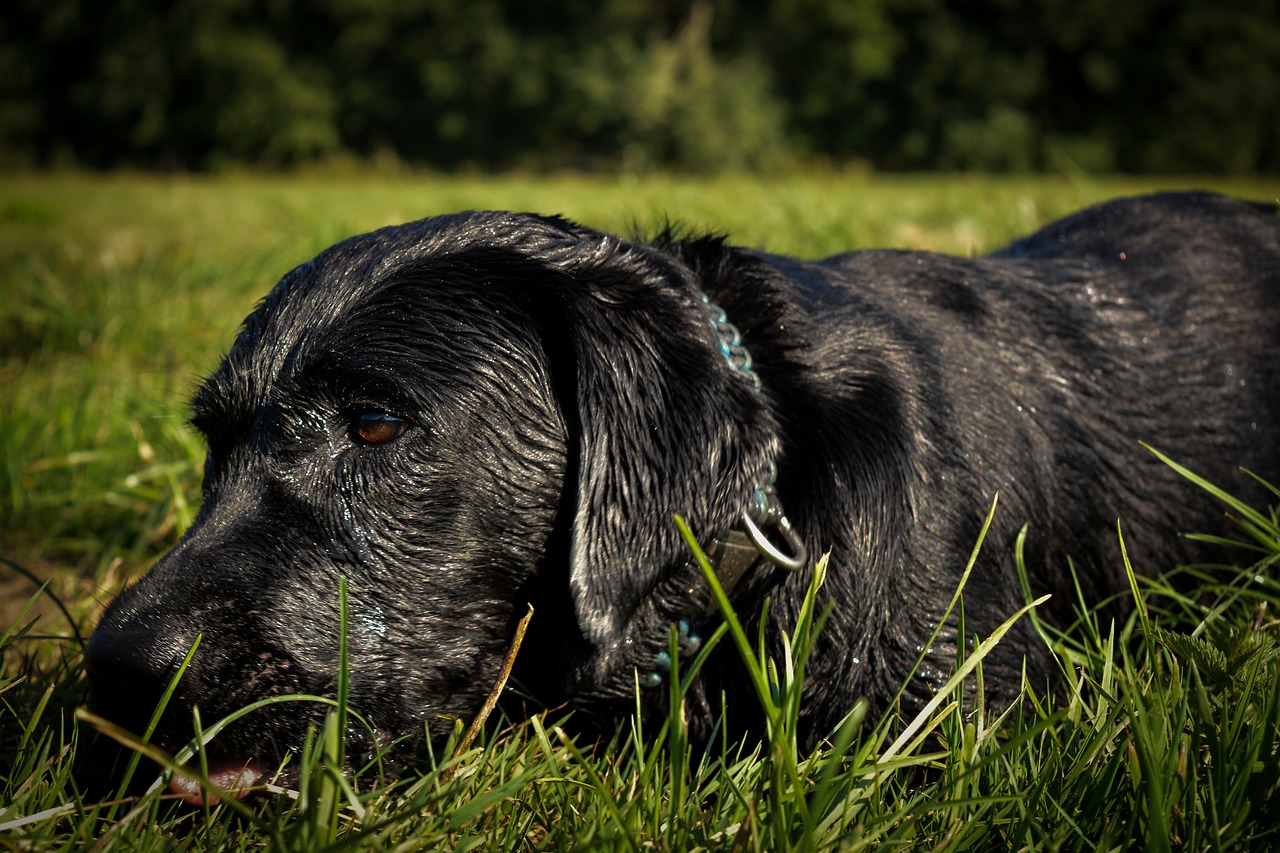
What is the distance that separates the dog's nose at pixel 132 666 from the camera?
167 centimetres

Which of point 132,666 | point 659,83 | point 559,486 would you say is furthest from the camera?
point 659,83

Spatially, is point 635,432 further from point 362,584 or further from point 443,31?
point 443,31

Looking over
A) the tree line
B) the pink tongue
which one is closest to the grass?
the pink tongue

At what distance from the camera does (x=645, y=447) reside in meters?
1.79

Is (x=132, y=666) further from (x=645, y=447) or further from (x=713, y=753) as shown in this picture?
(x=713, y=753)

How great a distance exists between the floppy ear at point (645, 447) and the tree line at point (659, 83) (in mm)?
29363

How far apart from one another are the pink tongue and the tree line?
29695 millimetres

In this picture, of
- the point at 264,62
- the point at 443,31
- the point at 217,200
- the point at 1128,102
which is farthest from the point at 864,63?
the point at 217,200

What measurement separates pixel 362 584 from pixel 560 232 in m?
0.85

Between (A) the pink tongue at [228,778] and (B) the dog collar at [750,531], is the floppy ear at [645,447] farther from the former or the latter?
(A) the pink tongue at [228,778]

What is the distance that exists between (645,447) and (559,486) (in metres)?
0.23

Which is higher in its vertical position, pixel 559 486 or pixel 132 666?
pixel 559 486

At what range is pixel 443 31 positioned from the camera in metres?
32.9

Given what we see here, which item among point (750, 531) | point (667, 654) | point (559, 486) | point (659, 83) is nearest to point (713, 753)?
point (667, 654)
